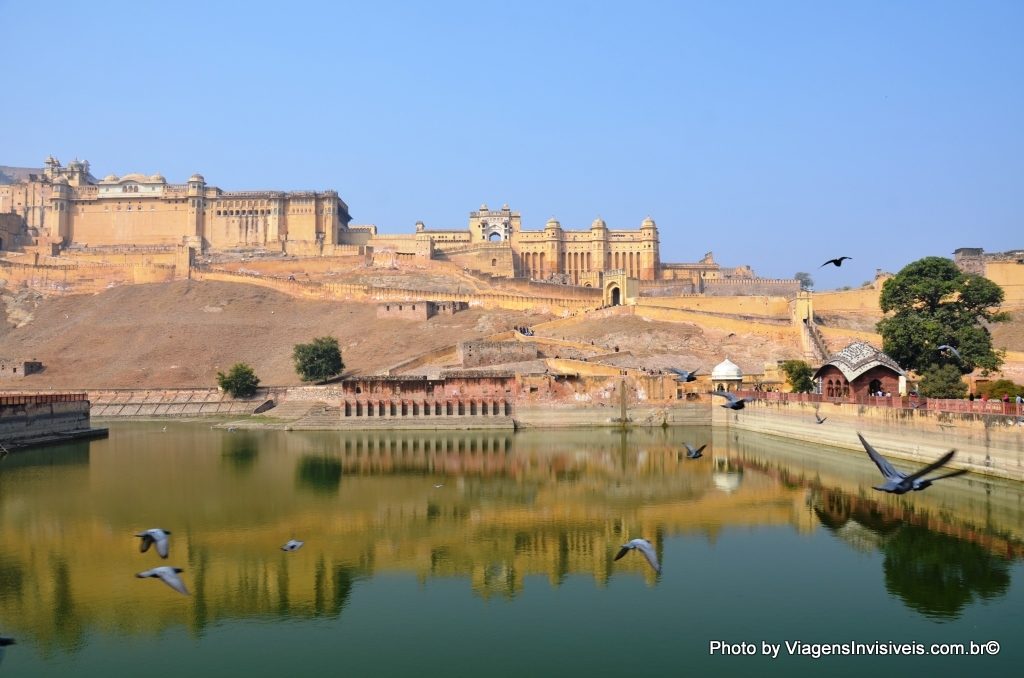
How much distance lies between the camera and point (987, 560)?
13.1 metres

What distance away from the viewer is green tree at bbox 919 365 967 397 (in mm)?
24812

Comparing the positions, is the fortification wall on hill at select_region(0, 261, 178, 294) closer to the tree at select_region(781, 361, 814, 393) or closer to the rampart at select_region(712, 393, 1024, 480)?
the tree at select_region(781, 361, 814, 393)

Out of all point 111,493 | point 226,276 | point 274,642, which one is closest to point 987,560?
point 274,642

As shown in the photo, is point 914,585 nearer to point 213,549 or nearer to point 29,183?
point 213,549

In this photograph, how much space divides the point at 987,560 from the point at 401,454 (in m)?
17.6

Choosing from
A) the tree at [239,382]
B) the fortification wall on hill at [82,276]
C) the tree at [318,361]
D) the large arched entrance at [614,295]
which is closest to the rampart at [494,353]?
the tree at [318,361]

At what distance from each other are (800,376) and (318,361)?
2077 centimetres

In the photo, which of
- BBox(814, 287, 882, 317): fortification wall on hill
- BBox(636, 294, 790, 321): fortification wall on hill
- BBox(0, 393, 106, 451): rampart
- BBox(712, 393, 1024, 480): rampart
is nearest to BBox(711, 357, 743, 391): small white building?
BBox(712, 393, 1024, 480): rampart

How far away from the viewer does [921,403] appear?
2048cm

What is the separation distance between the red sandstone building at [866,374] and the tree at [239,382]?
25229 millimetres

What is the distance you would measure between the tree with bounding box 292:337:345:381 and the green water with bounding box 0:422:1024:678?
17.4 m

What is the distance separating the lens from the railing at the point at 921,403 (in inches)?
691

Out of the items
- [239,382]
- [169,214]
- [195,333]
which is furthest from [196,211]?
[239,382]

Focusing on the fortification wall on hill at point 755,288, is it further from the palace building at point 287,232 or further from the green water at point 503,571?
the green water at point 503,571
